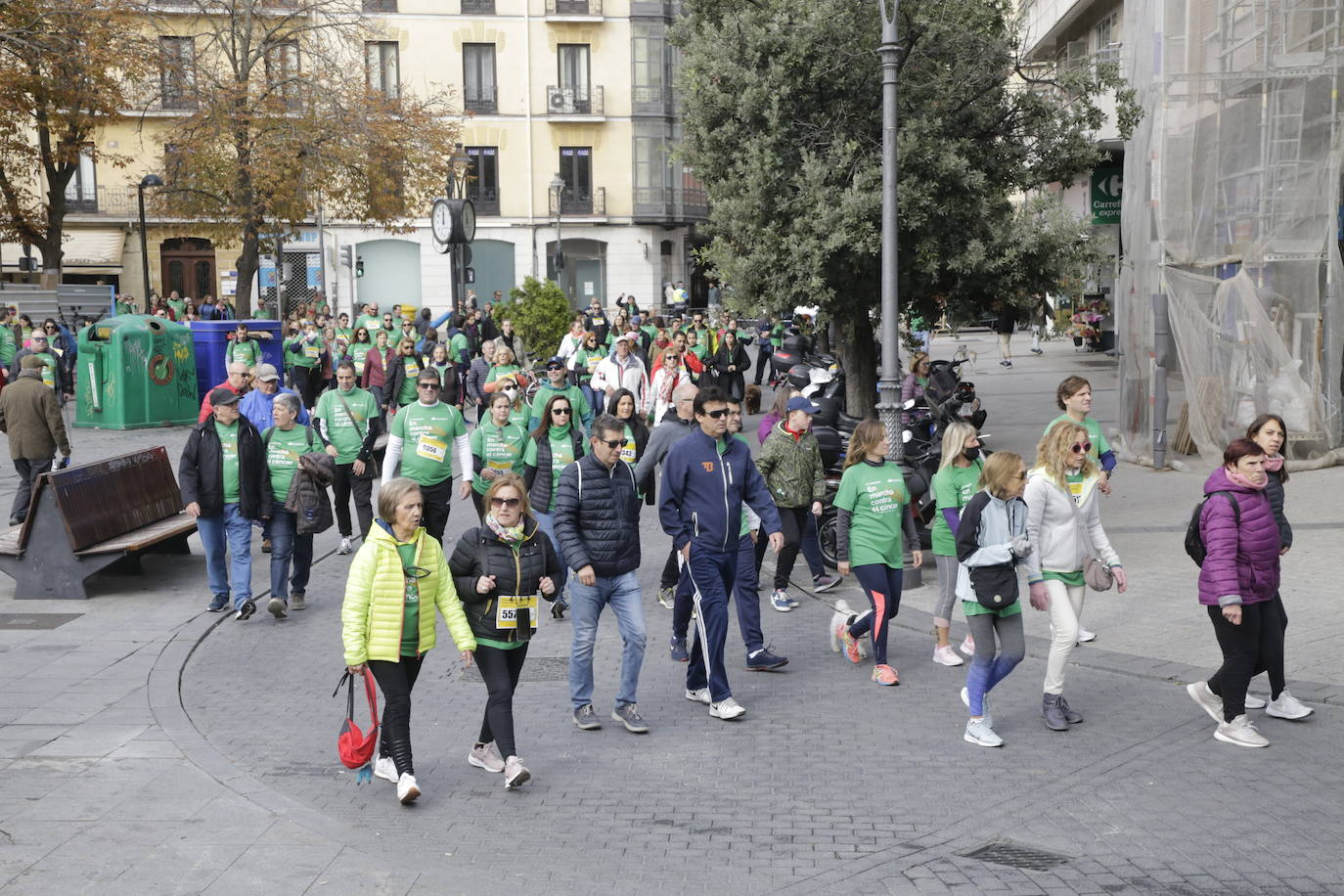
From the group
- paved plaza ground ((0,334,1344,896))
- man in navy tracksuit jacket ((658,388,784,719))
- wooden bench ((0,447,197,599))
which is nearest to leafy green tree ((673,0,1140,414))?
paved plaza ground ((0,334,1344,896))

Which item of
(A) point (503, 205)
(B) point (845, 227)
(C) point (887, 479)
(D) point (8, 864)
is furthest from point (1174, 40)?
(A) point (503, 205)

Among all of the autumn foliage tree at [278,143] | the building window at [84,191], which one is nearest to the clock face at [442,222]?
the autumn foliage tree at [278,143]

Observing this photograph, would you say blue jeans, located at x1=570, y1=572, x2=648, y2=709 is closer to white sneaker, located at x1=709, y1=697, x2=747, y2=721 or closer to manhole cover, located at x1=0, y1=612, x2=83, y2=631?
white sneaker, located at x1=709, y1=697, x2=747, y2=721

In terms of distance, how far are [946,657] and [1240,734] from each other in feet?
6.52

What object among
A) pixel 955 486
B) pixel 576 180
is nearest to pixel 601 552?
pixel 955 486

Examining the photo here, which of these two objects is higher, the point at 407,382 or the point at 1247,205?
the point at 1247,205

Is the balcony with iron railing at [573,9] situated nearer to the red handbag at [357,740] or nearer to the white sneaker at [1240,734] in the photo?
the white sneaker at [1240,734]

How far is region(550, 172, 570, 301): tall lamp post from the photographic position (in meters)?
41.2

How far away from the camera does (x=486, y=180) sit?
47844mm

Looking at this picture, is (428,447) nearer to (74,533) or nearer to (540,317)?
(74,533)

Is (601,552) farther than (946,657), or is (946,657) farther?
(946,657)

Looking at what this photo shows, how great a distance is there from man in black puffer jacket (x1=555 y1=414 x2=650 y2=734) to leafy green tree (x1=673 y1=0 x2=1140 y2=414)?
A: 645 cm

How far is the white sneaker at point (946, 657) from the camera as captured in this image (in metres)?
8.54

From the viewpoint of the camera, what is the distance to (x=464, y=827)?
5980 mm
